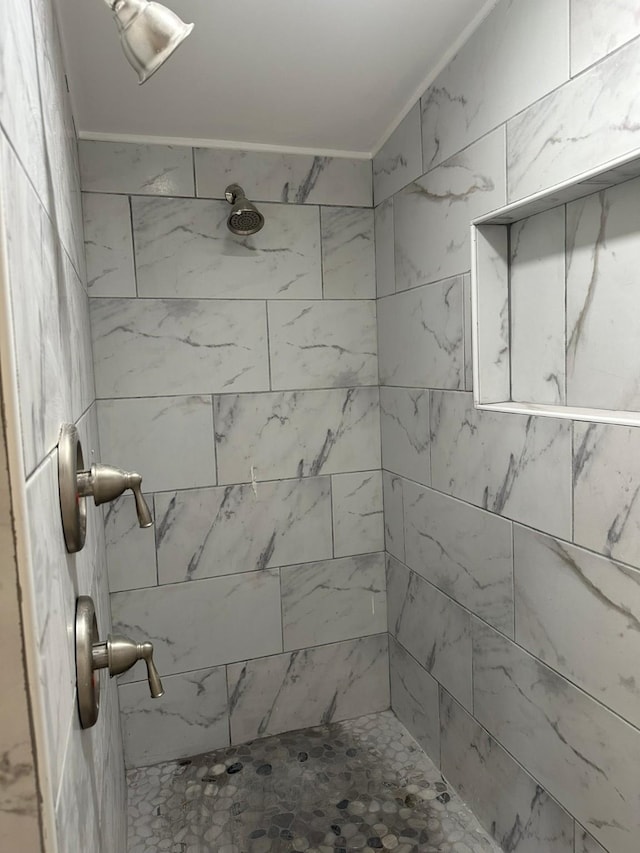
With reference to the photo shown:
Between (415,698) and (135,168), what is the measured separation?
2107 millimetres

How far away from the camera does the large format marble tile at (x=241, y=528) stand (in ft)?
6.66

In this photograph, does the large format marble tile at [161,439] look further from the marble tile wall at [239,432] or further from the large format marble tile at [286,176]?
the large format marble tile at [286,176]

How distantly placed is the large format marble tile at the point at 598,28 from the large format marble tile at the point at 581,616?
3.29 ft

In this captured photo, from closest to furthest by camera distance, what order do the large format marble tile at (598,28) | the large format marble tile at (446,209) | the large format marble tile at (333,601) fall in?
the large format marble tile at (598,28) → the large format marble tile at (446,209) → the large format marble tile at (333,601)

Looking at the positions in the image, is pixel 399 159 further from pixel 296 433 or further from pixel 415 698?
pixel 415 698

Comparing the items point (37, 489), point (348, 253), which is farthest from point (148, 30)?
point (348, 253)

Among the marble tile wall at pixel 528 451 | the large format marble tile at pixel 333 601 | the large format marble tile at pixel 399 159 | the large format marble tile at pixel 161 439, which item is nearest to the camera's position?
the marble tile wall at pixel 528 451

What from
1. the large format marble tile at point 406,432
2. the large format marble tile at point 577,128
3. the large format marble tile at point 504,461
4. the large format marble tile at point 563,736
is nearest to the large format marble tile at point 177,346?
the large format marble tile at point 406,432

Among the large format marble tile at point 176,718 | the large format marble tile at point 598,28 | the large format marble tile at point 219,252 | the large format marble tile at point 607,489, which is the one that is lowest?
the large format marble tile at point 176,718

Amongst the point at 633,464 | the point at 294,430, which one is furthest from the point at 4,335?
the point at 294,430

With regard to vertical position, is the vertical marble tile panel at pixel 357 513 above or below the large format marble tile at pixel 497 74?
below

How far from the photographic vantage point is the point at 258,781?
1940 millimetres

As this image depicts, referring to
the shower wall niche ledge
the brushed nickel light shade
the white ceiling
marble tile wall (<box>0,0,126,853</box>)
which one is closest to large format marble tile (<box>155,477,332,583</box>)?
the shower wall niche ledge

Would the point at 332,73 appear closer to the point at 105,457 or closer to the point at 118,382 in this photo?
the point at 118,382
